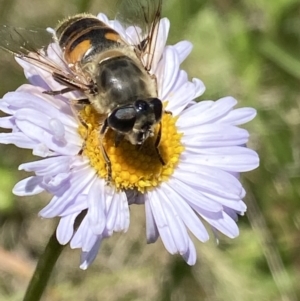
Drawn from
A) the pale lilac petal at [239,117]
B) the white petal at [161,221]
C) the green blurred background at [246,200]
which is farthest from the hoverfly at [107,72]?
the green blurred background at [246,200]

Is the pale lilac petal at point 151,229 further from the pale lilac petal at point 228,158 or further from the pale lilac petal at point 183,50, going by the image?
the pale lilac petal at point 183,50

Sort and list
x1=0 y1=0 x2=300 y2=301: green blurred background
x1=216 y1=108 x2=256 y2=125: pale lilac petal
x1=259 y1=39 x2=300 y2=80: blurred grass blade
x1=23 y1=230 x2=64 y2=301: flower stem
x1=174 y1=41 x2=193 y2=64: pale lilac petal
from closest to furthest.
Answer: x1=23 y1=230 x2=64 y2=301: flower stem
x1=216 y1=108 x2=256 y2=125: pale lilac petal
x1=174 y1=41 x2=193 y2=64: pale lilac petal
x1=0 y1=0 x2=300 y2=301: green blurred background
x1=259 y1=39 x2=300 y2=80: blurred grass blade

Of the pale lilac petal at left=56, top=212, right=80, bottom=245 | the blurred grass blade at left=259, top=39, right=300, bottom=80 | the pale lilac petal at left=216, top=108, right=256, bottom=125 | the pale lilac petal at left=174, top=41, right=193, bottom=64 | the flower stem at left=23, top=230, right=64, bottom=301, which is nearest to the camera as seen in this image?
the pale lilac petal at left=56, top=212, right=80, bottom=245

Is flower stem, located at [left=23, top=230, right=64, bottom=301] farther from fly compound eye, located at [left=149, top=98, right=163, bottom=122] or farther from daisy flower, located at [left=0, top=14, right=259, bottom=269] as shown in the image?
fly compound eye, located at [left=149, top=98, right=163, bottom=122]

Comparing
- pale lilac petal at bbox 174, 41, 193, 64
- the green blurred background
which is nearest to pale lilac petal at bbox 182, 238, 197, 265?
pale lilac petal at bbox 174, 41, 193, 64

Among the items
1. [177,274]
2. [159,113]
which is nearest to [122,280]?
[177,274]

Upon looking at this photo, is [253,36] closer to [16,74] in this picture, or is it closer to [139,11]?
[16,74]

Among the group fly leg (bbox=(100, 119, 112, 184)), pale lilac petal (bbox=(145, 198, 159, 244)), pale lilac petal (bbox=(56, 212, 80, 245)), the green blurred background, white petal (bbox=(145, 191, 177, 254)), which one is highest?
fly leg (bbox=(100, 119, 112, 184))
